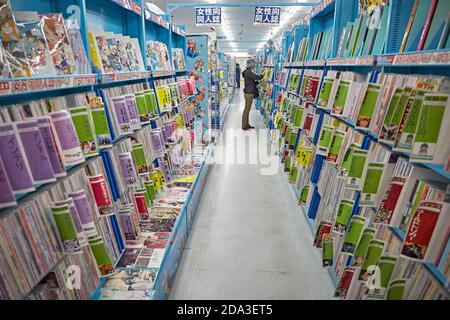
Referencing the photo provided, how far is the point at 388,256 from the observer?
162cm

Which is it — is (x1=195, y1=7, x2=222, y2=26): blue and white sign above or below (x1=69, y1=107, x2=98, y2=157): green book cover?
above

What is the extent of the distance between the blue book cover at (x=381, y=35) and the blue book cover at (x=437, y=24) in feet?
1.70

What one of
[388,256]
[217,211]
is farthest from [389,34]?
[217,211]

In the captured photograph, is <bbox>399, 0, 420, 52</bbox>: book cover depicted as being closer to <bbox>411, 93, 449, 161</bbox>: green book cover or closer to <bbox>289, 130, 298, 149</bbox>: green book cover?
<bbox>411, 93, 449, 161</bbox>: green book cover

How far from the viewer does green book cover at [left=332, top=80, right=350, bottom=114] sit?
263 centimetres

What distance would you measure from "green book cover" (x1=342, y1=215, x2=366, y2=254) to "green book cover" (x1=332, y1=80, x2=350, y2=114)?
97 centimetres

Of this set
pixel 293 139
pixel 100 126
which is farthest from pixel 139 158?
pixel 293 139

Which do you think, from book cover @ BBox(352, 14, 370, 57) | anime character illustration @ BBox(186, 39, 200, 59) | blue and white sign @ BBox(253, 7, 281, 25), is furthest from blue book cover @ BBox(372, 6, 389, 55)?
blue and white sign @ BBox(253, 7, 281, 25)

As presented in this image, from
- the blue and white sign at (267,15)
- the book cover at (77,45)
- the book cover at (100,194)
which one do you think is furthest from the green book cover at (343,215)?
the blue and white sign at (267,15)

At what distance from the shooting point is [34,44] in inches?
67.2

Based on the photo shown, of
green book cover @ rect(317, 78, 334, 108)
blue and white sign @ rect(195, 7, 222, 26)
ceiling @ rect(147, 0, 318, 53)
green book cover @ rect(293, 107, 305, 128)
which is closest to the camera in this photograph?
green book cover @ rect(317, 78, 334, 108)

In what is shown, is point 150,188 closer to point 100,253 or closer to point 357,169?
point 100,253

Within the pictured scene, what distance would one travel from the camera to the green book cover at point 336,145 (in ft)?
8.86
